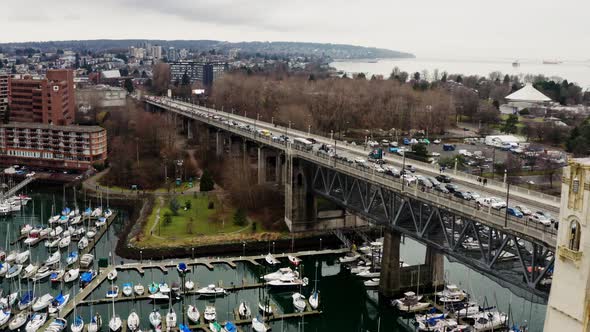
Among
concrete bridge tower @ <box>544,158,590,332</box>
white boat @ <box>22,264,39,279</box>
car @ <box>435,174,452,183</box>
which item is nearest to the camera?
concrete bridge tower @ <box>544,158,590,332</box>

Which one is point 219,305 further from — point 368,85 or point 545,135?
point 368,85

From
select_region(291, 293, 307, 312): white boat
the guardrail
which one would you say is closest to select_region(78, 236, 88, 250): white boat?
the guardrail

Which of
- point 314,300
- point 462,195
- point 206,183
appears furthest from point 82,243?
point 462,195

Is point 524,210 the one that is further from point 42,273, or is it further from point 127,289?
point 42,273

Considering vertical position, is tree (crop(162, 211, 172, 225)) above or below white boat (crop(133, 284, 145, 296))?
above

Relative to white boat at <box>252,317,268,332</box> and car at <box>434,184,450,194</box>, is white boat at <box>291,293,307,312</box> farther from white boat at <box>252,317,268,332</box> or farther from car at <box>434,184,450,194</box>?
car at <box>434,184,450,194</box>

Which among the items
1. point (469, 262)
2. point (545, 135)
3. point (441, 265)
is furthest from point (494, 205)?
point (545, 135)

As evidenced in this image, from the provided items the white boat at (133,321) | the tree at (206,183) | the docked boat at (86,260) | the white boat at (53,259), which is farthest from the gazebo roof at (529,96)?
the white boat at (133,321)
